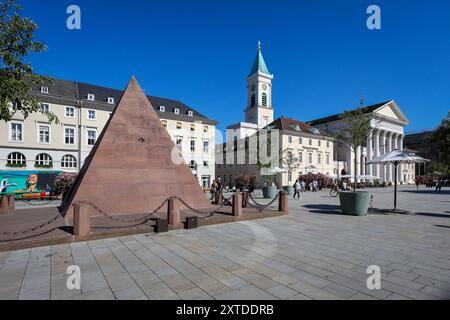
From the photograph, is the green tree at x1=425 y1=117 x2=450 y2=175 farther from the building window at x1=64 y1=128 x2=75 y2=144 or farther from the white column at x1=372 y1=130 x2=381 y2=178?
the white column at x1=372 y1=130 x2=381 y2=178

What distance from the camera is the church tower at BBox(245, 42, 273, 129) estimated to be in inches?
2608

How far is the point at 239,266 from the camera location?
4855mm

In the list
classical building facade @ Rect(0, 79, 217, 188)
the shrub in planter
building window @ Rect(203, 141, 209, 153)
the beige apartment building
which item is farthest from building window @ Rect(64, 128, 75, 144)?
the beige apartment building

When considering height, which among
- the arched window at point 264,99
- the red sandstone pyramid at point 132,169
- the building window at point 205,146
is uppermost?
the arched window at point 264,99

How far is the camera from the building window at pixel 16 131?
30.0 meters

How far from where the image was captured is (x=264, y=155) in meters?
36.0

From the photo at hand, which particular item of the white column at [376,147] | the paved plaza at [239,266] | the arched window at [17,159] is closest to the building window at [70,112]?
the arched window at [17,159]

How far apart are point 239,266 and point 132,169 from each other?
6.80 m

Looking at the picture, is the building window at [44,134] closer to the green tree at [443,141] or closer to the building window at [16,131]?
the building window at [16,131]

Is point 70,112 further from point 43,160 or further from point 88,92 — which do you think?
point 43,160

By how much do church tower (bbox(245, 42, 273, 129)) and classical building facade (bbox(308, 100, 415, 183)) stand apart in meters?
15.8

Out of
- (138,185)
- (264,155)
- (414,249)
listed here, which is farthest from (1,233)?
(264,155)

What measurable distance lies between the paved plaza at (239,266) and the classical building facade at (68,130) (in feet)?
87.8
